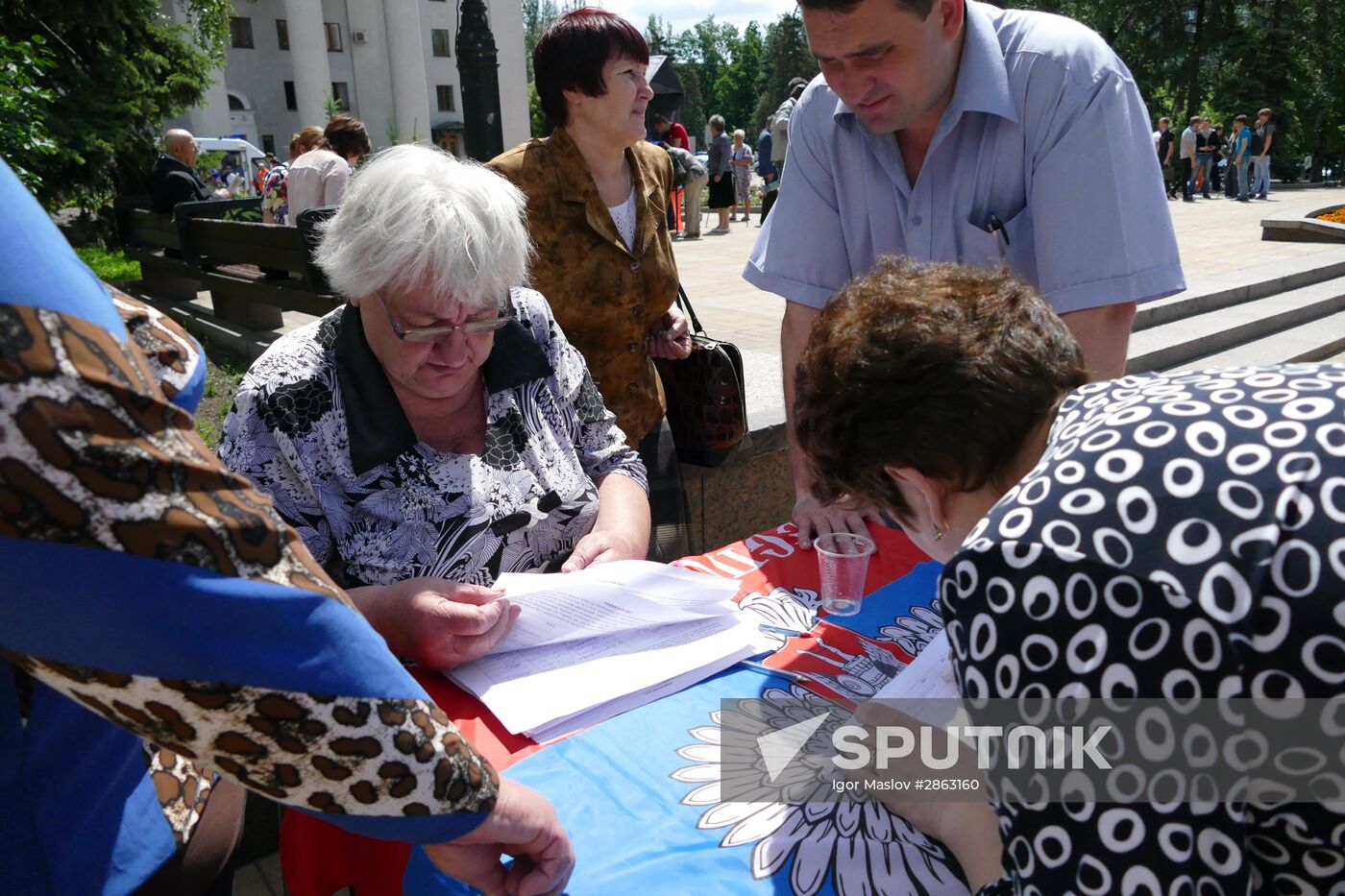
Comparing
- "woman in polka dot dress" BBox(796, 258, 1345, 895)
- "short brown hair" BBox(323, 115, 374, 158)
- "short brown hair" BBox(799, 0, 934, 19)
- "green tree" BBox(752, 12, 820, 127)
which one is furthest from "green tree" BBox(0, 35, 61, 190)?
"green tree" BBox(752, 12, 820, 127)

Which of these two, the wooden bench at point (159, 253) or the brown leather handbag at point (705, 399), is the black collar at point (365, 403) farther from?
the wooden bench at point (159, 253)

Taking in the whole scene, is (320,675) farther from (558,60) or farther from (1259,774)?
(558,60)

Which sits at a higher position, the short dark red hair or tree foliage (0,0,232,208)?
tree foliage (0,0,232,208)

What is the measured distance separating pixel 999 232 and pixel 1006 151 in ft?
0.59

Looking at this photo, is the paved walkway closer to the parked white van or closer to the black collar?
the black collar

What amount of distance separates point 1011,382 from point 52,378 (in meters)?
0.96

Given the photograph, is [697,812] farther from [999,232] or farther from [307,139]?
[307,139]

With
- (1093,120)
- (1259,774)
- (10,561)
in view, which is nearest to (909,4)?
(1093,120)

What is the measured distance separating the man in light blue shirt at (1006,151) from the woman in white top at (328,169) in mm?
4802

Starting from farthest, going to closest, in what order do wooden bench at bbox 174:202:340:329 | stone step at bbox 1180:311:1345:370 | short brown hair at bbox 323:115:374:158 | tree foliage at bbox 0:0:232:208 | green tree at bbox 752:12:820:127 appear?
1. green tree at bbox 752:12:820:127
2. tree foliage at bbox 0:0:232:208
3. stone step at bbox 1180:311:1345:370
4. short brown hair at bbox 323:115:374:158
5. wooden bench at bbox 174:202:340:329

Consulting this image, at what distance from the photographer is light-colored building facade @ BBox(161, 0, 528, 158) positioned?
38.3m

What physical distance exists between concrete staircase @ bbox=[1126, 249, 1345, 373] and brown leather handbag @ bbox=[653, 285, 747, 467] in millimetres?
4453

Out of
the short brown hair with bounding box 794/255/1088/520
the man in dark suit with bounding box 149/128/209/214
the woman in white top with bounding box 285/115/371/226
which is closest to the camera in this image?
the short brown hair with bounding box 794/255/1088/520

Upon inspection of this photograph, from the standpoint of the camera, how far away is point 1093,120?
199 centimetres
